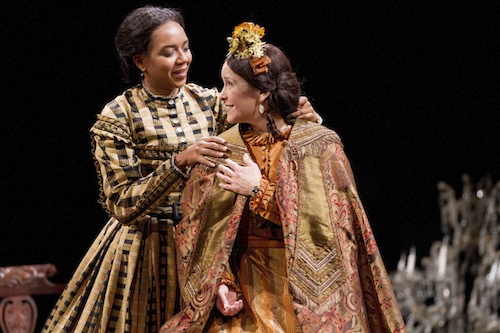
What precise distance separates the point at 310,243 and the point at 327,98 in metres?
1.91

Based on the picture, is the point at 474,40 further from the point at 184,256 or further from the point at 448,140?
the point at 184,256

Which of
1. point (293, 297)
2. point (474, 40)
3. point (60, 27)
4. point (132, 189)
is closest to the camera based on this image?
point (293, 297)

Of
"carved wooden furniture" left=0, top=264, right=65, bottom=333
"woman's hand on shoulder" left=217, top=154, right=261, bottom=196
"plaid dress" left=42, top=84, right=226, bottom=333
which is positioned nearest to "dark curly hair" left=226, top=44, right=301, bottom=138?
"woman's hand on shoulder" left=217, top=154, right=261, bottom=196

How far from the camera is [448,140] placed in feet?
16.9

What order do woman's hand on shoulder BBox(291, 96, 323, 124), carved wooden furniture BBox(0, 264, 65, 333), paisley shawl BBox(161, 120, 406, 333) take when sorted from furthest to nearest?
carved wooden furniture BBox(0, 264, 65, 333) < woman's hand on shoulder BBox(291, 96, 323, 124) < paisley shawl BBox(161, 120, 406, 333)

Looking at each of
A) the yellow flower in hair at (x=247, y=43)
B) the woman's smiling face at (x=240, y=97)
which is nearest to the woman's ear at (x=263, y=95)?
the woman's smiling face at (x=240, y=97)

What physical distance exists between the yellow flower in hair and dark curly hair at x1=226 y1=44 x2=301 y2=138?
0.07 feet

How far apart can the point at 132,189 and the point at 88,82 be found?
3.92 feet

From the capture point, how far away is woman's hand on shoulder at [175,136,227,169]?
294 cm

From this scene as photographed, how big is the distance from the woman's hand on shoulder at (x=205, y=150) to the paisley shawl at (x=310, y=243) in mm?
26

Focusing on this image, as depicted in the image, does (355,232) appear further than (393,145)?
No

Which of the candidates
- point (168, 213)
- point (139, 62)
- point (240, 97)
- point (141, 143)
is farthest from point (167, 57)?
point (168, 213)

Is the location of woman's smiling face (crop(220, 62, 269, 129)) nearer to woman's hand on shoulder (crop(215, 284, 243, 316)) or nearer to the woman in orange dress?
the woman in orange dress

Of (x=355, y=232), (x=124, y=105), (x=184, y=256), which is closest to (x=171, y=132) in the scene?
(x=124, y=105)
